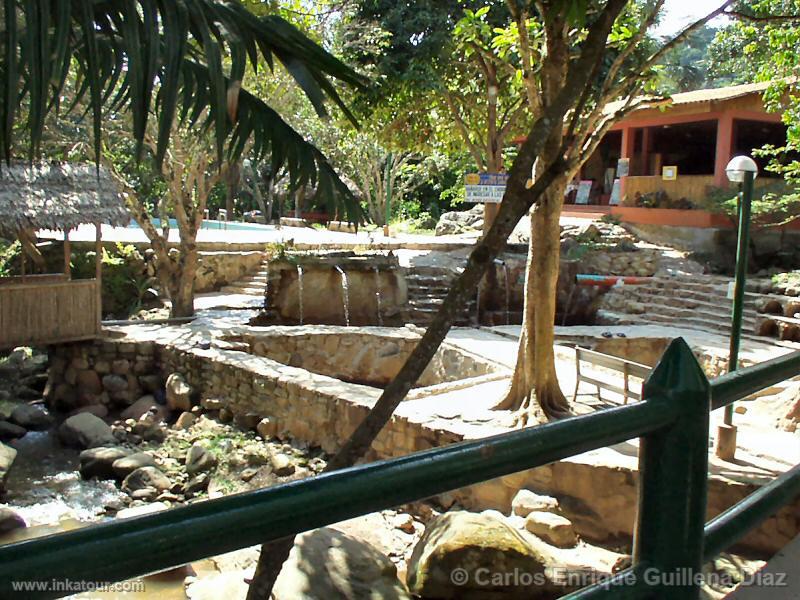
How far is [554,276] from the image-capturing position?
8.18 metres

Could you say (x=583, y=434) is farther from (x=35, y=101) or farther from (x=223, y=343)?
(x=223, y=343)

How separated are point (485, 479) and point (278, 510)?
0.31 meters

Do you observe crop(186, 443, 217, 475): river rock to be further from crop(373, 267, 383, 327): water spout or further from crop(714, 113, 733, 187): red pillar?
crop(714, 113, 733, 187): red pillar

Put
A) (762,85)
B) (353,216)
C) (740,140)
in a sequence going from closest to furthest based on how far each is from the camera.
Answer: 1. (353,216)
2. (762,85)
3. (740,140)

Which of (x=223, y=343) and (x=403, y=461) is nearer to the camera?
(x=403, y=461)

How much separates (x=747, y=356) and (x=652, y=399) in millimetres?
11312

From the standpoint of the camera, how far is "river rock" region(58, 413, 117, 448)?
10492 millimetres

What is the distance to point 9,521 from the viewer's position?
24.3 feet

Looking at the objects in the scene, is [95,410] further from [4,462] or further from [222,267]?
[222,267]

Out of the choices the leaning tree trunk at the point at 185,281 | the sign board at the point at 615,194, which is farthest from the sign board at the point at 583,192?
the leaning tree trunk at the point at 185,281

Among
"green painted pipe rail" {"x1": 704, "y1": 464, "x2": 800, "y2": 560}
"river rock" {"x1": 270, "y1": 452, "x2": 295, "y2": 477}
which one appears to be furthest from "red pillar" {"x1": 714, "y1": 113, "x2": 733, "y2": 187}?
"green painted pipe rail" {"x1": 704, "y1": 464, "x2": 800, "y2": 560}

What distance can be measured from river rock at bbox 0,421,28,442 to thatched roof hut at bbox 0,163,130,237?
295 centimetres

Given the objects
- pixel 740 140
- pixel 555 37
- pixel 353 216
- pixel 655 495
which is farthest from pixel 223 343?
pixel 740 140

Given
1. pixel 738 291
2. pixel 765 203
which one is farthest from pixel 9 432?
pixel 765 203
